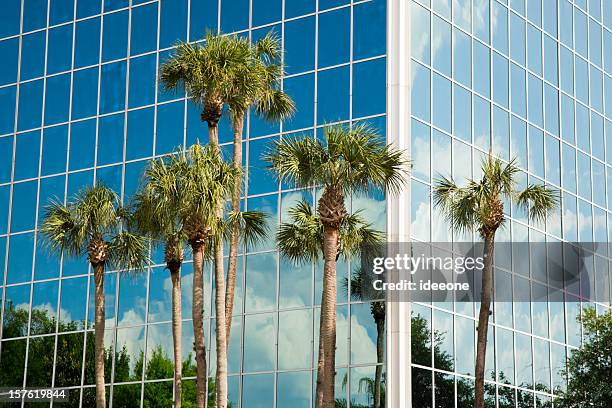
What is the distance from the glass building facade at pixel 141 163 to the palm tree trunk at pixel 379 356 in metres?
0.21

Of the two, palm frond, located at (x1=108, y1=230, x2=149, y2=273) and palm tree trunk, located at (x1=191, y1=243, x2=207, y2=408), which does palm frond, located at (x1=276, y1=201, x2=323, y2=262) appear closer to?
palm tree trunk, located at (x1=191, y1=243, x2=207, y2=408)

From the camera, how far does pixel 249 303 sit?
4481 cm

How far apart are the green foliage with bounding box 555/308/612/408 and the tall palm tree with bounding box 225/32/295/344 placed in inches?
538

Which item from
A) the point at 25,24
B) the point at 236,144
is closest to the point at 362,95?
the point at 236,144

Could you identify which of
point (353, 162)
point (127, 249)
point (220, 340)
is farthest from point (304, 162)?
point (127, 249)

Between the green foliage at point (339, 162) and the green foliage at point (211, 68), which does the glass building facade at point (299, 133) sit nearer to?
the green foliage at point (211, 68)

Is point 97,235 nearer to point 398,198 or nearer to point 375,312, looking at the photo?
point 375,312

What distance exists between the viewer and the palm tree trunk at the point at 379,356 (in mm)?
40969

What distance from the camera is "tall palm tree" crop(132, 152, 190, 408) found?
3534 cm

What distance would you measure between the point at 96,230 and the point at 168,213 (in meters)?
5.04

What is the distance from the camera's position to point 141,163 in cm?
4950

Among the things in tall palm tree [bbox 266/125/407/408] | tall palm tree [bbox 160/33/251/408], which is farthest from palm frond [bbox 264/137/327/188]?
tall palm tree [bbox 160/33/251/408]

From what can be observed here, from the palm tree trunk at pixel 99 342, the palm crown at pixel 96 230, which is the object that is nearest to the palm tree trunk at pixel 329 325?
the palm tree trunk at pixel 99 342

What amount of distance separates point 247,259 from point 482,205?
1174 cm
